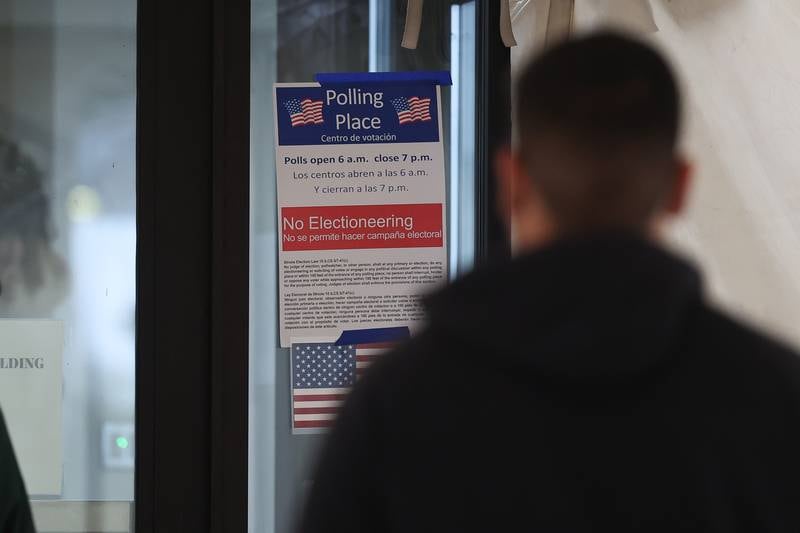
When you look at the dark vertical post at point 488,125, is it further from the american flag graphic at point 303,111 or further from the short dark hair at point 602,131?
the short dark hair at point 602,131

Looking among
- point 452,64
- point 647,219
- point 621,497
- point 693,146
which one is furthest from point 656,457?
point 452,64

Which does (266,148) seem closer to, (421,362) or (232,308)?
(232,308)

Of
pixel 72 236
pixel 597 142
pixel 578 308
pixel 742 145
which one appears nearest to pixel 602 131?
pixel 597 142

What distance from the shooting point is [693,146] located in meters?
2.25

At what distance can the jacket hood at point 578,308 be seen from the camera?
0.87 meters

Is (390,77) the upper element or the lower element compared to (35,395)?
upper

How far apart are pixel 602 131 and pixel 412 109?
151 centimetres

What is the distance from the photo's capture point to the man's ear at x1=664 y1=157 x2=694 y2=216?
970mm

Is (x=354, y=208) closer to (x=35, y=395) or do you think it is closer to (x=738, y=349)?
(x=35, y=395)

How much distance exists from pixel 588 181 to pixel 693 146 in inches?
56.0

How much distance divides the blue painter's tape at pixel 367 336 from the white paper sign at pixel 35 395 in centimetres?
64

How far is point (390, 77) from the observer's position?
2.40m

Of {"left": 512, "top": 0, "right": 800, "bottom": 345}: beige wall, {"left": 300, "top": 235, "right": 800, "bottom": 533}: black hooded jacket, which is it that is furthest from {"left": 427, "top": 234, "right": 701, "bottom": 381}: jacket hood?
{"left": 512, "top": 0, "right": 800, "bottom": 345}: beige wall

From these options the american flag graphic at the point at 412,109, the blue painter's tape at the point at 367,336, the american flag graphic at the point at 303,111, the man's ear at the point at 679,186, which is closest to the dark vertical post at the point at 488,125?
the american flag graphic at the point at 412,109
